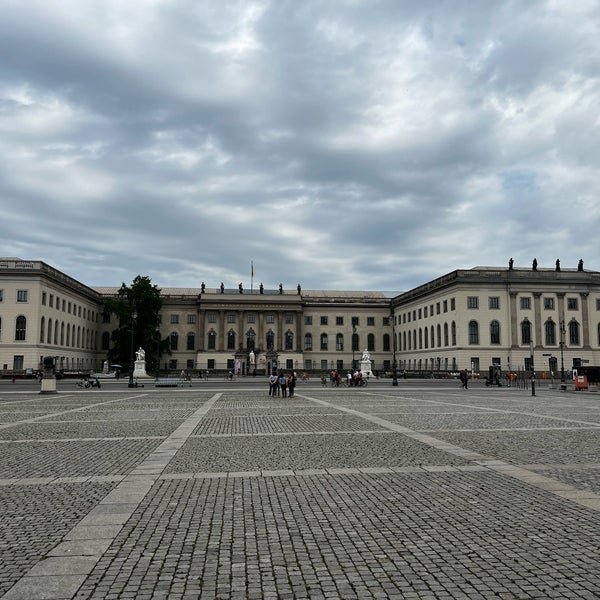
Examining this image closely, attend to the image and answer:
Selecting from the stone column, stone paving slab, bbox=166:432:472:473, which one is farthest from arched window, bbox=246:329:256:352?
stone paving slab, bbox=166:432:472:473

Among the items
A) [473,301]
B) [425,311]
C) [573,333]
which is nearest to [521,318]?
[473,301]

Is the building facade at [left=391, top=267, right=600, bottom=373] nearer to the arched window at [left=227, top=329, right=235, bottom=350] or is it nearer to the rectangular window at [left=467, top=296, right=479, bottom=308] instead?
the rectangular window at [left=467, top=296, right=479, bottom=308]

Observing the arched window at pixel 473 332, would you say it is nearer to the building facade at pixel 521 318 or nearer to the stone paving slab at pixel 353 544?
the building facade at pixel 521 318

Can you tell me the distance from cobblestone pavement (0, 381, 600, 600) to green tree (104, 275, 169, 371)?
7875cm

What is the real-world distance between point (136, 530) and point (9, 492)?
10.4 ft

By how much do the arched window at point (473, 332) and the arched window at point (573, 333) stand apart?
41.5ft

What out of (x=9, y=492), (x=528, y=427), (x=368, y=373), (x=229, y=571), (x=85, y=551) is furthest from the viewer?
(x=368, y=373)

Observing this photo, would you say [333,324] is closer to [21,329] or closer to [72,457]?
[21,329]

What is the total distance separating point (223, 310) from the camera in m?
109

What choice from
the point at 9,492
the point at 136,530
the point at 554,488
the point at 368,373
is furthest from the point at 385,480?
the point at 368,373

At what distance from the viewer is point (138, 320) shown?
302 feet

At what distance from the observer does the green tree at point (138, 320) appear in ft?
300

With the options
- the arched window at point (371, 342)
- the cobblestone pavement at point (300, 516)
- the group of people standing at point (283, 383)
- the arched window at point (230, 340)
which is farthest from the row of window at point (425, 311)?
the cobblestone pavement at point (300, 516)

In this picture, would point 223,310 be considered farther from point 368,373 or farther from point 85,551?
point 85,551
